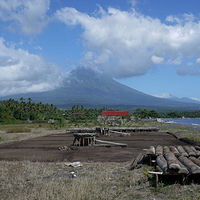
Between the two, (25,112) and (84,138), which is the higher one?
(25,112)

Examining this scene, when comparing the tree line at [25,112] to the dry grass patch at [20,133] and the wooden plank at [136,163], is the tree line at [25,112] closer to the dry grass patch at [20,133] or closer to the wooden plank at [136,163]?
the dry grass patch at [20,133]

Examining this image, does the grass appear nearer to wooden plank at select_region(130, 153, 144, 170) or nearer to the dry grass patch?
wooden plank at select_region(130, 153, 144, 170)

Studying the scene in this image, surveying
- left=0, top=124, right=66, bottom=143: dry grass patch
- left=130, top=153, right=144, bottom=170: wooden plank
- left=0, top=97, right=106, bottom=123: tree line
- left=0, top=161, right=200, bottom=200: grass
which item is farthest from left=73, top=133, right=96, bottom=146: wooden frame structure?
left=0, top=97, right=106, bottom=123: tree line

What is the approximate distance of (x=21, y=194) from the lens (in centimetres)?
734

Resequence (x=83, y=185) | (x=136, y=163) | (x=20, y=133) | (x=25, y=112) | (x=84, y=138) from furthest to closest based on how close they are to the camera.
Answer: (x=25, y=112) → (x=20, y=133) → (x=84, y=138) → (x=136, y=163) → (x=83, y=185)

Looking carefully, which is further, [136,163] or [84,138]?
[84,138]

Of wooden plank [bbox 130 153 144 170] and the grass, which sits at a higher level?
wooden plank [bbox 130 153 144 170]

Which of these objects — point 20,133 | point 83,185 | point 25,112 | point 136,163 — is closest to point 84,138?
point 136,163

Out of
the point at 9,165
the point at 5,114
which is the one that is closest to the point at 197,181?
the point at 9,165

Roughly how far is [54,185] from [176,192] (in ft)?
11.8

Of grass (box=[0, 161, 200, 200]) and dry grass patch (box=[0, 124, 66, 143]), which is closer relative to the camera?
grass (box=[0, 161, 200, 200])

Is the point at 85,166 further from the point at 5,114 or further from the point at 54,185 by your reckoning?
the point at 5,114

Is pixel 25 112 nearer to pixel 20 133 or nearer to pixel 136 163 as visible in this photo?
pixel 20 133

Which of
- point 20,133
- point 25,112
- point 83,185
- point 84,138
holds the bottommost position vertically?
→ point 20,133
